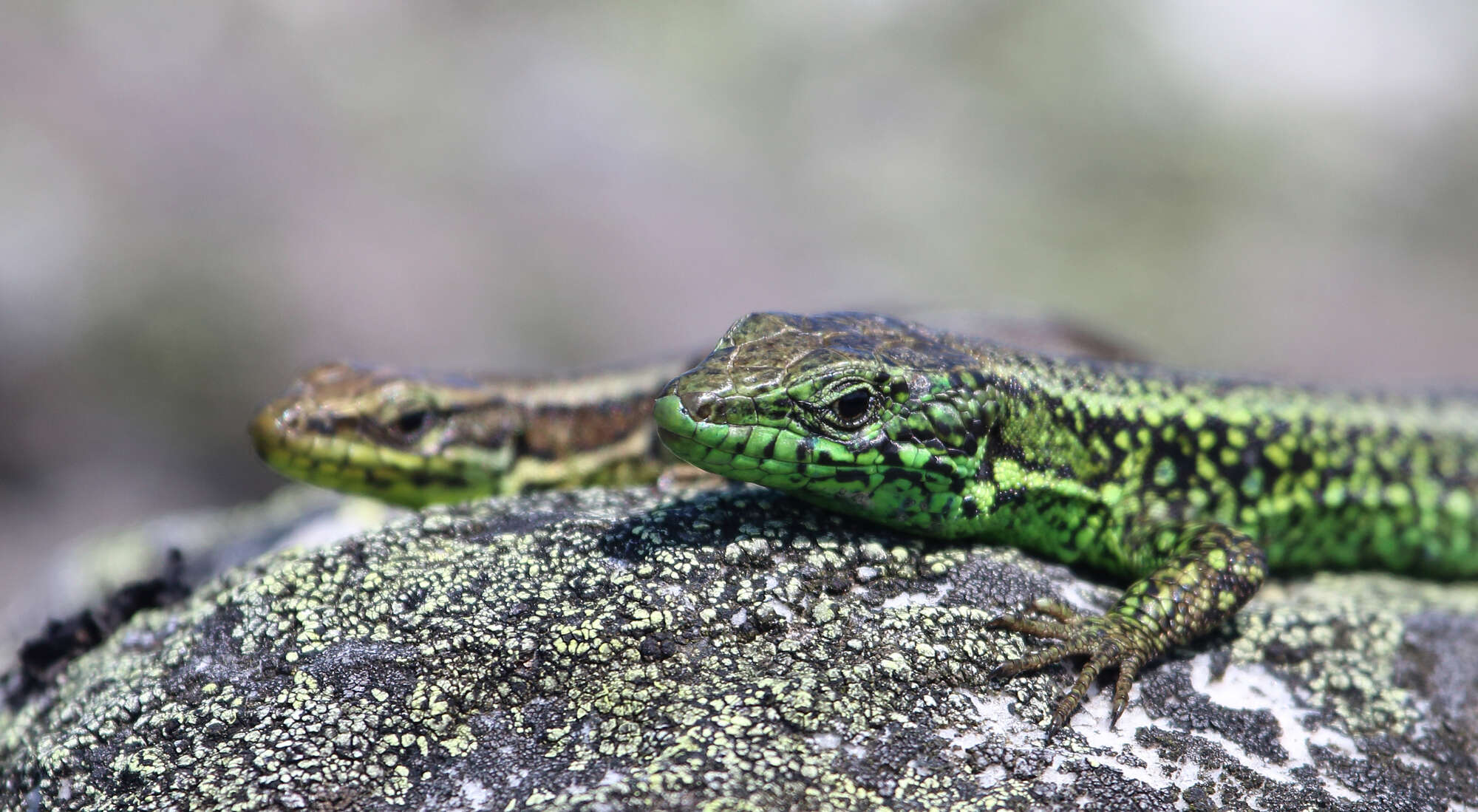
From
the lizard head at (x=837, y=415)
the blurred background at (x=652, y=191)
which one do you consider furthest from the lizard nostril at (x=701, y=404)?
the blurred background at (x=652, y=191)

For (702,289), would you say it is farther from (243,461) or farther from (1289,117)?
(1289,117)

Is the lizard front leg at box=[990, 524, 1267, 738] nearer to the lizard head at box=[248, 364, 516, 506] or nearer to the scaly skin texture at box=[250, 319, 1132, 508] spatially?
the scaly skin texture at box=[250, 319, 1132, 508]

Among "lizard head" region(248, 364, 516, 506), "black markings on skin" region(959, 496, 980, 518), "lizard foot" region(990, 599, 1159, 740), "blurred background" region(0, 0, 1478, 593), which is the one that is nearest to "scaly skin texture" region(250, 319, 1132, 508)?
"lizard head" region(248, 364, 516, 506)

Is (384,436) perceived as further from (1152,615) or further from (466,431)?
(1152,615)

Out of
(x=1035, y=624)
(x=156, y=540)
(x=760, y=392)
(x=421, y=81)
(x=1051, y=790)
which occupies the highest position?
(x=421, y=81)

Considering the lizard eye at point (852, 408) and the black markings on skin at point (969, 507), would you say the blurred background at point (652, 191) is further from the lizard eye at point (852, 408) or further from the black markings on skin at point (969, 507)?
the lizard eye at point (852, 408)

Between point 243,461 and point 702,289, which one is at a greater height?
point 702,289

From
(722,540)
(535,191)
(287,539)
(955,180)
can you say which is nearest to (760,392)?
(722,540)

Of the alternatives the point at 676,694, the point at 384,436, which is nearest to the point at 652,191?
the point at 384,436
